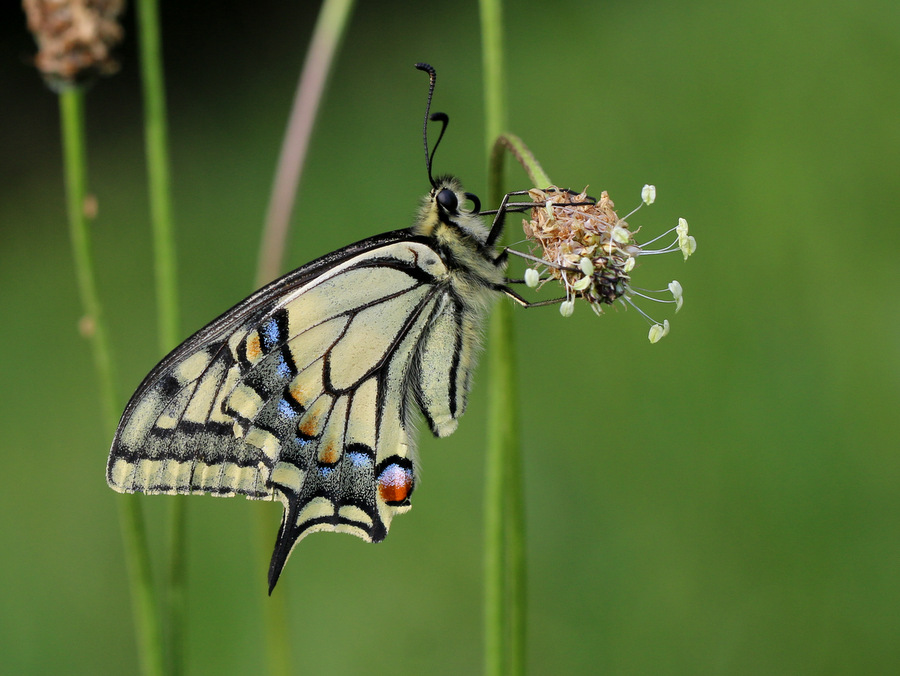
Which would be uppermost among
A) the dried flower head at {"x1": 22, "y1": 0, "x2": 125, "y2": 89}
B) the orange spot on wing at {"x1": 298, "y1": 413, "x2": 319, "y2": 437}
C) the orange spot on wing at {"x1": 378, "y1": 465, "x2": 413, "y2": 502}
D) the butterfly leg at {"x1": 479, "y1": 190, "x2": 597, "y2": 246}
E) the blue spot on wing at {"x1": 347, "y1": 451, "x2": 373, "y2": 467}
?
the dried flower head at {"x1": 22, "y1": 0, "x2": 125, "y2": 89}

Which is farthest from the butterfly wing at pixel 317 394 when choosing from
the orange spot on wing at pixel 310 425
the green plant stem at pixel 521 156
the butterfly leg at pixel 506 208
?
the green plant stem at pixel 521 156

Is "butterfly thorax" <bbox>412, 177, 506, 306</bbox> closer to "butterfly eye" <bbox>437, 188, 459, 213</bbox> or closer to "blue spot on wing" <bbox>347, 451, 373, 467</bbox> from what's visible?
"butterfly eye" <bbox>437, 188, 459, 213</bbox>

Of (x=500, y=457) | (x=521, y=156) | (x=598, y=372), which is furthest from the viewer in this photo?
(x=598, y=372)

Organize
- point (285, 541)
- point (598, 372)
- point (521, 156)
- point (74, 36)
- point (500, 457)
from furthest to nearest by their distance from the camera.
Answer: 1. point (598, 372)
2. point (74, 36)
3. point (285, 541)
4. point (500, 457)
5. point (521, 156)

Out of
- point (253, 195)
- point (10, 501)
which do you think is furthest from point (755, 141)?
point (10, 501)

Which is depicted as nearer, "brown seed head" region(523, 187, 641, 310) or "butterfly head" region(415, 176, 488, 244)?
"brown seed head" region(523, 187, 641, 310)

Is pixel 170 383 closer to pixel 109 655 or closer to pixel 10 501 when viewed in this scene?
pixel 109 655

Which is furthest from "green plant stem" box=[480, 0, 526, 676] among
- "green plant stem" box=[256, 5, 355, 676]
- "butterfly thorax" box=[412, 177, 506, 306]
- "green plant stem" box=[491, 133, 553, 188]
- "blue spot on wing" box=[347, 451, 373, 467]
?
"green plant stem" box=[256, 5, 355, 676]

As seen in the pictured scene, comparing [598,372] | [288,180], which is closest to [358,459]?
[288,180]

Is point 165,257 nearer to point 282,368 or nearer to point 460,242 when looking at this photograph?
point 282,368
